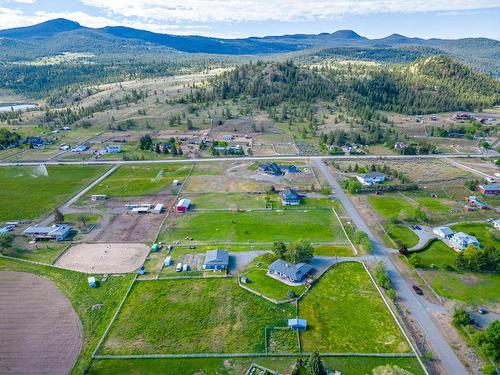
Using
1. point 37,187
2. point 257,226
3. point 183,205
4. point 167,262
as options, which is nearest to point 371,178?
point 257,226

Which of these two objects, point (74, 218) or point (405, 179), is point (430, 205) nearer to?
point (405, 179)

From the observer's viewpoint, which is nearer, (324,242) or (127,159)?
(324,242)

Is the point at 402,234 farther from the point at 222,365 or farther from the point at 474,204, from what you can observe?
the point at 222,365

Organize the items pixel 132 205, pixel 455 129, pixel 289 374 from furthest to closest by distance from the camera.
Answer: pixel 455 129 → pixel 132 205 → pixel 289 374

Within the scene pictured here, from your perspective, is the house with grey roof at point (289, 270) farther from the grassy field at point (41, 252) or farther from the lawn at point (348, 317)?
the grassy field at point (41, 252)

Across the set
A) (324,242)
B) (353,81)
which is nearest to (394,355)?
(324,242)

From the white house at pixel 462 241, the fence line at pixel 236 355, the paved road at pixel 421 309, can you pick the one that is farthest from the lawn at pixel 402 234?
the fence line at pixel 236 355

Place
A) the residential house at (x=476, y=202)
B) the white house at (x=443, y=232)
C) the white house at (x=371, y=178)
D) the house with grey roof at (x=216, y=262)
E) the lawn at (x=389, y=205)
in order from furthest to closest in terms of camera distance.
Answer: the white house at (x=371, y=178) → the residential house at (x=476, y=202) → the lawn at (x=389, y=205) → the white house at (x=443, y=232) → the house with grey roof at (x=216, y=262)
